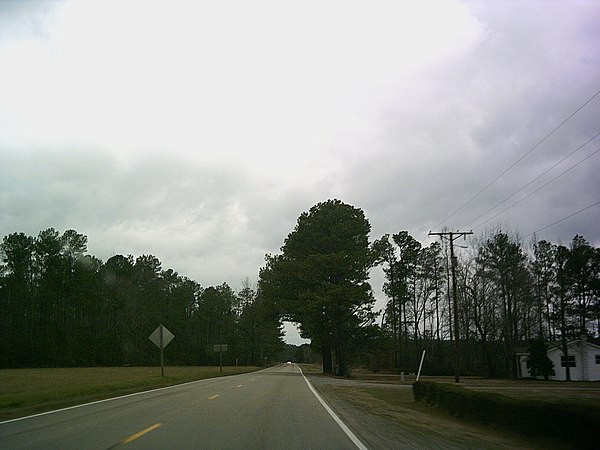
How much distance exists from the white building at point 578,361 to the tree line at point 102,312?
3441 centimetres

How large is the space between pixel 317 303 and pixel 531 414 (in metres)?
37.4

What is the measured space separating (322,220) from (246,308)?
60.7 meters

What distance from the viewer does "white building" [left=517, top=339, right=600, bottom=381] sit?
58.4 metres

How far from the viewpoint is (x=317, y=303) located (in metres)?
50.4

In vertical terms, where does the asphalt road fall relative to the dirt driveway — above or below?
above

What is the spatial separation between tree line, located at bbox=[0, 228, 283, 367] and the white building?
34.4 m

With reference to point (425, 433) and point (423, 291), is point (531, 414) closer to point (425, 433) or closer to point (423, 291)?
point (425, 433)

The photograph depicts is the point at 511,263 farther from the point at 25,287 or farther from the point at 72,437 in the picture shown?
the point at 25,287

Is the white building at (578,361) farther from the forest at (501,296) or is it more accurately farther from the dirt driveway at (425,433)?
the dirt driveway at (425,433)

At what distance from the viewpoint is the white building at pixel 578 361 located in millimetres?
58438

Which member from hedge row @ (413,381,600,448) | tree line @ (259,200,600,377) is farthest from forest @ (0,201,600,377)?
hedge row @ (413,381,600,448)

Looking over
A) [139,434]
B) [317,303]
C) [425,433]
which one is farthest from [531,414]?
[317,303]

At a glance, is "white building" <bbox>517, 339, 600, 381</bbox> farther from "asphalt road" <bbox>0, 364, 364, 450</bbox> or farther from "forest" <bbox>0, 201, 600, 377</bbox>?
"asphalt road" <bbox>0, 364, 364, 450</bbox>

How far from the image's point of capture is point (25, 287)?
3590 inches
